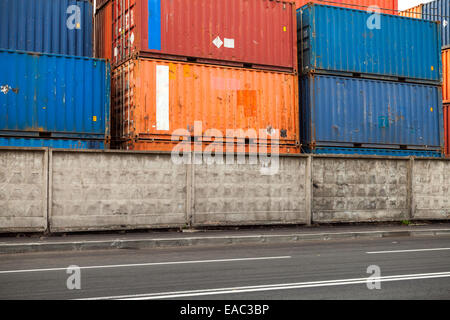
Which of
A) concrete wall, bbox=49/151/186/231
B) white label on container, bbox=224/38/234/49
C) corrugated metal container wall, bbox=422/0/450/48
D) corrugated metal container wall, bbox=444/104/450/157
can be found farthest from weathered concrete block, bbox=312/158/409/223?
corrugated metal container wall, bbox=422/0/450/48

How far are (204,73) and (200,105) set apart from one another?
37.3 inches

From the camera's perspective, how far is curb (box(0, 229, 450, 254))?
10375 millimetres

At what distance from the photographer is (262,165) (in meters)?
13.9

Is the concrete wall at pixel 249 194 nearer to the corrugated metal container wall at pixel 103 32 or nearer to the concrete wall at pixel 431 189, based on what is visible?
the concrete wall at pixel 431 189

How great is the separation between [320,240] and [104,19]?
10.2m

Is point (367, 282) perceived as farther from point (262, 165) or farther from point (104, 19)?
point (104, 19)

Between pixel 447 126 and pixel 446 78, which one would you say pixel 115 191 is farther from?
pixel 446 78

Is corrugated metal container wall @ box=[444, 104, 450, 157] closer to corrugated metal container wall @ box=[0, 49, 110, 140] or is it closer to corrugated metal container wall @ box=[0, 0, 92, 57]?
corrugated metal container wall @ box=[0, 49, 110, 140]

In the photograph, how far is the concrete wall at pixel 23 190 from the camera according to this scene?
11680 millimetres

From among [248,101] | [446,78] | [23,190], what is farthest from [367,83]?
[23,190]

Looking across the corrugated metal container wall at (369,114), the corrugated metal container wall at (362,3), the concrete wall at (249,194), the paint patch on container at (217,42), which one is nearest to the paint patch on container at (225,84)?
the paint patch on container at (217,42)

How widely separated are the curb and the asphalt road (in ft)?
1.51

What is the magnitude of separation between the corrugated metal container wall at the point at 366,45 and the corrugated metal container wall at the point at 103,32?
6.08 meters
